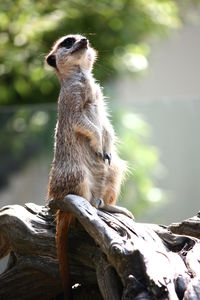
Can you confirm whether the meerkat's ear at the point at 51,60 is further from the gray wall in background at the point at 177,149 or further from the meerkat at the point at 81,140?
the gray wall in background at the point at 177,149

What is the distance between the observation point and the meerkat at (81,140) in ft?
7.32

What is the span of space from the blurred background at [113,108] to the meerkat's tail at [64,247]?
5.27ft

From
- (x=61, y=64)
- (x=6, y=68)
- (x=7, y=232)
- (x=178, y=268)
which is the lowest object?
(x=178, y=268)

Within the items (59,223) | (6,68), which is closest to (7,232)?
(59,223)

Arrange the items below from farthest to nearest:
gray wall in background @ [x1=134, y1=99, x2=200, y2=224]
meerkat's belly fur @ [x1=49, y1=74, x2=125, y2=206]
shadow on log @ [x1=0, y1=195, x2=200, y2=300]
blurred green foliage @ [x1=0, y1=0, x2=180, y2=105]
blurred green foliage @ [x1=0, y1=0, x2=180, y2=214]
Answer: blurred green foliage @ [x1=0, y1=0, x2=180, y2=105]
blurred green foliage @ [x1=0, y1=0, x2=180, y2=214]
gray wall in background @ [x1=134, y1=99, x2=200, y2=224]
meerkat's belly fur @ [x1=49, y1=74, x2=125, y2=206]
shadow on log @ [x1=0, y1=195, x2=200, y2=300]

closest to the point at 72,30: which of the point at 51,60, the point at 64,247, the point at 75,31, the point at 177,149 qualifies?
the point at 75,31

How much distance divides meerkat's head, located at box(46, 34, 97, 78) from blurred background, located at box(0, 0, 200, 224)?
1.11 meters

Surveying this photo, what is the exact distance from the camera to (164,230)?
2.05 m

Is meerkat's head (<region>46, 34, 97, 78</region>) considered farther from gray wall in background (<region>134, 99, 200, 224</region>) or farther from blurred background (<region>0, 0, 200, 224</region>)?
gray wall in background (<region>134, 99, 200, 224</region>)

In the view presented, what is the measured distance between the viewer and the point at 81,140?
2.32 meters

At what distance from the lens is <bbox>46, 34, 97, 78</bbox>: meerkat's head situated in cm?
238

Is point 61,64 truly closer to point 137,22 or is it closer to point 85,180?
point 85,180

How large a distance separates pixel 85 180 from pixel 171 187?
2602 millimetres

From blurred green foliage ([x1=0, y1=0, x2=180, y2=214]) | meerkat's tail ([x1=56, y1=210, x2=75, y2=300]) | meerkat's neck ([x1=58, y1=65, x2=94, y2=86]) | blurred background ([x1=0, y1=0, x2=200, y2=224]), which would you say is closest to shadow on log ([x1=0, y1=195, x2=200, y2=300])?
meerkat's tail ([x1=56, y1=210, x2=75, y2=300])
